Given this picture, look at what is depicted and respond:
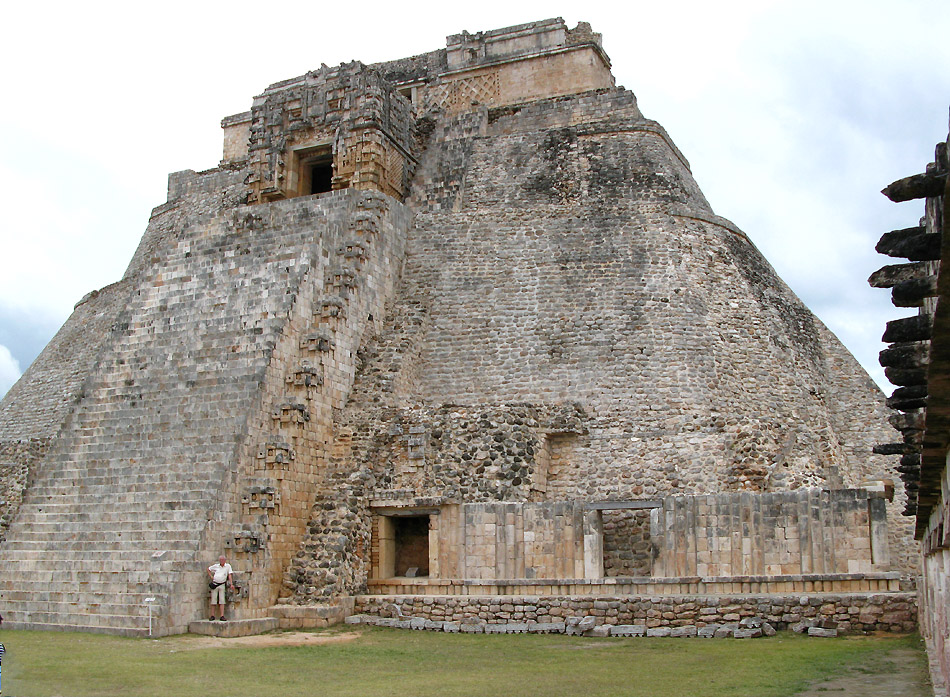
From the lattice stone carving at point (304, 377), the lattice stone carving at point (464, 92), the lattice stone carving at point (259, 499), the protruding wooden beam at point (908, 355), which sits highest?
the lattice stone carving at point (464, 92)

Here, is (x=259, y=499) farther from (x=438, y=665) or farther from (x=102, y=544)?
(x=438, y=665)

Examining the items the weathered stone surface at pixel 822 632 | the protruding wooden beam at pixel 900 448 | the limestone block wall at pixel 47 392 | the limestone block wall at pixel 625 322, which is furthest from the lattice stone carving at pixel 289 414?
the protruding wooden beam at pixel 900 448

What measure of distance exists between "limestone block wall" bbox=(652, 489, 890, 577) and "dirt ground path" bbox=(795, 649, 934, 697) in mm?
2911

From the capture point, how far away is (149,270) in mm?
18172

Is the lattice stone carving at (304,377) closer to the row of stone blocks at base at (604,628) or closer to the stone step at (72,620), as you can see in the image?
the row of stone blocks at base at (604,628)

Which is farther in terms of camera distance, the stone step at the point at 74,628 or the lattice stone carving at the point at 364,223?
the lattice stone carving at the point at 364,223

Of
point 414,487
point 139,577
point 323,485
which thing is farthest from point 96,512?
point 414,487

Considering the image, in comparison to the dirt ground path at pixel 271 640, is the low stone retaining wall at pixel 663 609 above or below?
above

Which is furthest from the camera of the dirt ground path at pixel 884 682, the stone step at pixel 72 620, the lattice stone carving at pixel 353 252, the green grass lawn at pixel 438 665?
the lattice stone carving at pixel 353 252

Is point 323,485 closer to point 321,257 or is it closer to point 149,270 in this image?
point 321,257

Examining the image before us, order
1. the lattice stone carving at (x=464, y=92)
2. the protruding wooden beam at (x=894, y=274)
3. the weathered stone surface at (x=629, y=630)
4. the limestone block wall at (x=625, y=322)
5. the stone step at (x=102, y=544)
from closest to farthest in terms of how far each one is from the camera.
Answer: the protruding wooden beam at (x=894, y=274) → the weathered stone surface at (x=629, y=630) → the stone step at (x=102, y=544) → the limestone block wall at (x=625, y=322) → the lattice stone carving at (x=464, y=92)

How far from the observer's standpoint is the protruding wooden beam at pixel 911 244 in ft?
12.9

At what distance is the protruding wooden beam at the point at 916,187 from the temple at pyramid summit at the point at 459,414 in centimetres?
891

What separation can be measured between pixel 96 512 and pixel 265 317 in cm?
397
